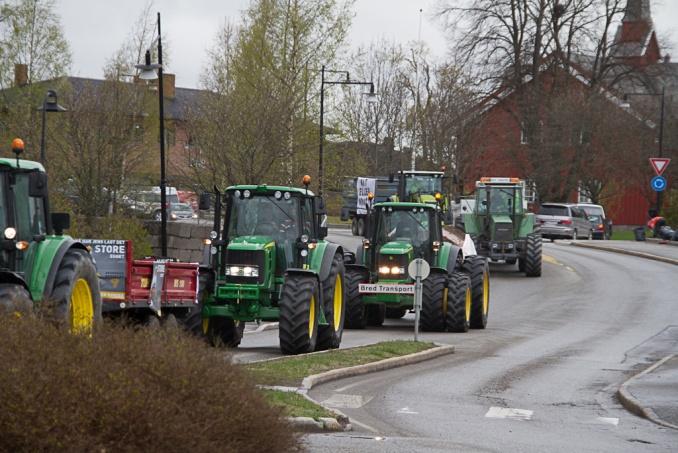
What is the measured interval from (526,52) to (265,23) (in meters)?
26.8

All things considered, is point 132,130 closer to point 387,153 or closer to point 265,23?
point 265,23

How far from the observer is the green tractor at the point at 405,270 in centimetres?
2536

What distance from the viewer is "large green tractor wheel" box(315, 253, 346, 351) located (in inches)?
768

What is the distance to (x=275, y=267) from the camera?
19125 millimetres

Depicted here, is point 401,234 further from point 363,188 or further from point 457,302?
point 363,188

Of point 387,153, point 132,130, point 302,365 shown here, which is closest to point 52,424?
point 302,365

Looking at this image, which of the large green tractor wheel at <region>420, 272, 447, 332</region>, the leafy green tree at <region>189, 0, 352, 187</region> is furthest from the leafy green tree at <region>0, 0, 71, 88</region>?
the large green tractor wheel at <region>420, 272, 447, 332</region>

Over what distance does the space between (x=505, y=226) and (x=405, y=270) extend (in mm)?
14654

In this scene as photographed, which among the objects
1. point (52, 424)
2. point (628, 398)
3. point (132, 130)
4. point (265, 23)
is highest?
point (265, 23)

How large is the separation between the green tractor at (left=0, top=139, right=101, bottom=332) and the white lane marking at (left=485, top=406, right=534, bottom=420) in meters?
4.59

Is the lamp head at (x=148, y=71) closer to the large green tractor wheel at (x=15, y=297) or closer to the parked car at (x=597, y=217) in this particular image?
the large green tractor wheel at (x=15, y=297)

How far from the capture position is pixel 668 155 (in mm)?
67188

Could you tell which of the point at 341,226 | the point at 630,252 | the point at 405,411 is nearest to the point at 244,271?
the point at 405,411

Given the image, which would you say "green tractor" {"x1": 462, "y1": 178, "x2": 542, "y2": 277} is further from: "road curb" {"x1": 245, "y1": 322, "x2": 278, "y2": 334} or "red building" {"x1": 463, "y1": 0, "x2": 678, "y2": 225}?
"red building" {"x1": 463, "y1": 0, "x2": 678, "y2": 225}
